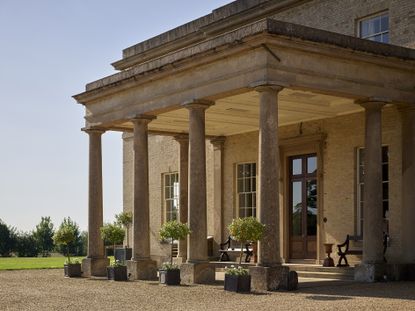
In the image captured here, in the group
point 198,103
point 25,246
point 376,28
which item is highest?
point 376,28

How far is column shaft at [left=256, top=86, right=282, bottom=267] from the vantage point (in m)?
15.6

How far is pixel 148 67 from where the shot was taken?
62.7 feet

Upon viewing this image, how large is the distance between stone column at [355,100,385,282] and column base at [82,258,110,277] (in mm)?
7985

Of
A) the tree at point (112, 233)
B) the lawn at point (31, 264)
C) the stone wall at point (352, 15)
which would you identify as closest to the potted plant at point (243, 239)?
the tree at point (112, 233)

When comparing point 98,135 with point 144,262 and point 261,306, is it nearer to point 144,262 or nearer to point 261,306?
point 144,262

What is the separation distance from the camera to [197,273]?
17.5 meters

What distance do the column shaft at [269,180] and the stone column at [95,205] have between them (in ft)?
25.7

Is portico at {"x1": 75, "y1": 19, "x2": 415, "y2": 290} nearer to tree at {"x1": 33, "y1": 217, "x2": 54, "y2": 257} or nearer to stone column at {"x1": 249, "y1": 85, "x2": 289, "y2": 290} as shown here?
stone column at {"x1": 249, "y1": 85, "x2": 289, "y2": 290}

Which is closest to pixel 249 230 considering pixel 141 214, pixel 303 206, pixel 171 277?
pixel 171 277

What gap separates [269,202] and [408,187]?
483 cm

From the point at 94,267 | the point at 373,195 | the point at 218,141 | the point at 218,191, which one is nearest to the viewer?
the point at 373,195

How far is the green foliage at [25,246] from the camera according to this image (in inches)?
2123

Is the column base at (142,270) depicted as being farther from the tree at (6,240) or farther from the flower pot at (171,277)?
the tree at (6,240)

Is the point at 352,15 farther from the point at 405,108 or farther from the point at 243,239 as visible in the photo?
the point at 243,239
